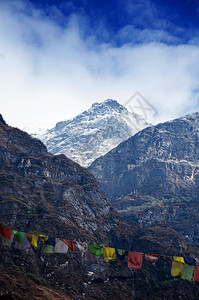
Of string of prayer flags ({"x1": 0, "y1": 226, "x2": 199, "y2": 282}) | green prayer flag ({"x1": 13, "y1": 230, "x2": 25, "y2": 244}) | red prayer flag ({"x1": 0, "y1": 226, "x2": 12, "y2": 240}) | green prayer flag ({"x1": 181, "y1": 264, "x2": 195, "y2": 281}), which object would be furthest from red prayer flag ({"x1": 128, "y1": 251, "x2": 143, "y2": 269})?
red prayer flag ({"x1": 0, "y1": 226, "x2": 12, "y2": 240})

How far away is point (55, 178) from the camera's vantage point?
→ 8738 cm

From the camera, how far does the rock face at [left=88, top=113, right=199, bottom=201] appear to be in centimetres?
15175

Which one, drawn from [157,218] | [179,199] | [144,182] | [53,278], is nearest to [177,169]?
[144,182]

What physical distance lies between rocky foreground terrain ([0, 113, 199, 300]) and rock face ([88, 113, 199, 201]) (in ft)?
210

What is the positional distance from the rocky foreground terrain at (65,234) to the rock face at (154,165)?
6410 centimetres

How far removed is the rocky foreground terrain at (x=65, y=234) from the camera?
139ft

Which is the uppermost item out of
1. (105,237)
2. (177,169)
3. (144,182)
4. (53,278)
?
(177,169)

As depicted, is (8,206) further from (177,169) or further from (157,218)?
(177,169)

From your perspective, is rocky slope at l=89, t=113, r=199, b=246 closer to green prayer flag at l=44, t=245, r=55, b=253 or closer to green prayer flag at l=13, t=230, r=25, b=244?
green prayer flag at l=44, t=245, r=55, b=253

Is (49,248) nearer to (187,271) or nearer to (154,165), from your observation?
(187,271)

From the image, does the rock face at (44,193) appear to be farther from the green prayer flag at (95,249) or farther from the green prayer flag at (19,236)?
the green prayer flag at (95,249)

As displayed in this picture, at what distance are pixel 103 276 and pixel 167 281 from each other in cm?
1233

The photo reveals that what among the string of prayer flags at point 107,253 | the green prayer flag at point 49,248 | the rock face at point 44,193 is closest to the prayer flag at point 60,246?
the string of prayer flags at point 107,253

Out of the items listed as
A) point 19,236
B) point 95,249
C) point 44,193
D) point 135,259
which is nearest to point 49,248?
point 19,236
